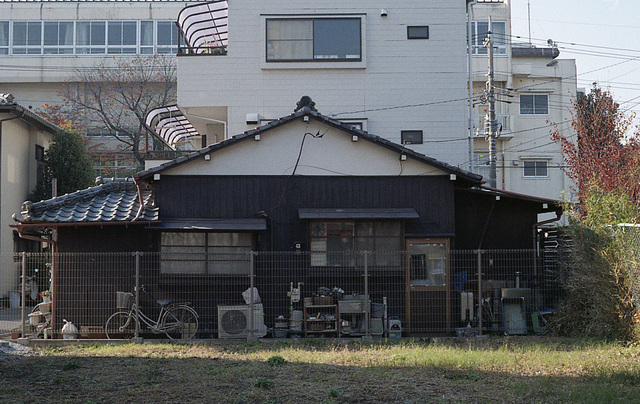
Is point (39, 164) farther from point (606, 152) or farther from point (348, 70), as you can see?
point (606, 152)

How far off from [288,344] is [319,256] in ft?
7.12

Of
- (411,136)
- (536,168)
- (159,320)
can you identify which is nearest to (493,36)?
(536,168)

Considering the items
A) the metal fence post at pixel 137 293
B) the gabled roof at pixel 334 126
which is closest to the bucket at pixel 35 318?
the metal fence post at pixel 137 293

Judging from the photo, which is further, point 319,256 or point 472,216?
point 472,216

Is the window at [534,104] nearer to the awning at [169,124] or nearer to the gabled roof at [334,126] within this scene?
the awning at [169,124]

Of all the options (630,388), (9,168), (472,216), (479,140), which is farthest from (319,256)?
(479,140)

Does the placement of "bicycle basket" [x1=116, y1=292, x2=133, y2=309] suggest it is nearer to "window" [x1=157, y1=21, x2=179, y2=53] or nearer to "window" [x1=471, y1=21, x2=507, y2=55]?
"window" [x1=471, y1=21, x2=507, y2=55]

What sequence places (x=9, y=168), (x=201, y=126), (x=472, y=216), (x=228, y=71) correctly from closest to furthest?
(x=472, y=216) → (x=228, y=71) → (x=201, y=126) → (x=9, y=168)

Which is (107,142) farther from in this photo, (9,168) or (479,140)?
(479,140)

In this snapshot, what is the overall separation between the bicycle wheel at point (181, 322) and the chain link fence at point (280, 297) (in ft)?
0.07

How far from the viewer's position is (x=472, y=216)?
1722 centimetres

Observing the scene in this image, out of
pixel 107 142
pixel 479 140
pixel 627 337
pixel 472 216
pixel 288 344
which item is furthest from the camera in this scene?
pixel 107 142

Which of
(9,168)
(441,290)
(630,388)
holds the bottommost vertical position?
(630,388)

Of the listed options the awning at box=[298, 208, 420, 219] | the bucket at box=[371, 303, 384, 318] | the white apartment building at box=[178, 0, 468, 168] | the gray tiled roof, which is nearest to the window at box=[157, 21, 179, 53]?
the white apartment building at box=[178, 0, 468, 168]
